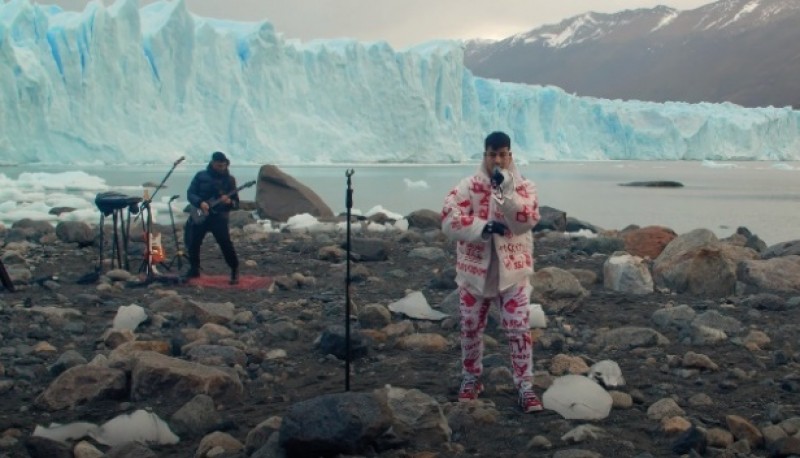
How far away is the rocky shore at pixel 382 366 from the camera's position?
117 inches

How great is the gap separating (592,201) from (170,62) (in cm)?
1853

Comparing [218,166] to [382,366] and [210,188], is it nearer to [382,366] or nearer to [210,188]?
[210,188]

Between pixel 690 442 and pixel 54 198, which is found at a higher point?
pixel 690 442

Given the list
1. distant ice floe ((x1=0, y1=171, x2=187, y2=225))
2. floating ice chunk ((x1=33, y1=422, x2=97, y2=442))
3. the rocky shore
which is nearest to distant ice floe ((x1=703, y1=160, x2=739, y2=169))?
distant ice floe ((x1=0, y1=171, x2=187, y2=225))

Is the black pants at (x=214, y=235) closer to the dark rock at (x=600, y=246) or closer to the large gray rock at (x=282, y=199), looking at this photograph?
the dark rock at (x=600, y=246)

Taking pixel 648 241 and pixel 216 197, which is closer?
pixel 216 197

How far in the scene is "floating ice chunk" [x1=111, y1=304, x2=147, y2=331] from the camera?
200 inches

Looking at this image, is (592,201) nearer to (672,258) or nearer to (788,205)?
(788,205)

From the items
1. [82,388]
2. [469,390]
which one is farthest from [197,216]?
[469,390]

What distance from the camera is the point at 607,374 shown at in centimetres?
380

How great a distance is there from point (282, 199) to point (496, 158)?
480 inches

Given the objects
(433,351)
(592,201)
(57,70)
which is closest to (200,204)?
(433,351)

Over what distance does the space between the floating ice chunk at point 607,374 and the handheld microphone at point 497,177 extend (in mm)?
1129

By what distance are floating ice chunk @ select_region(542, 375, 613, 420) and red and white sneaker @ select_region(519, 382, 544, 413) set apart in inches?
3.0
